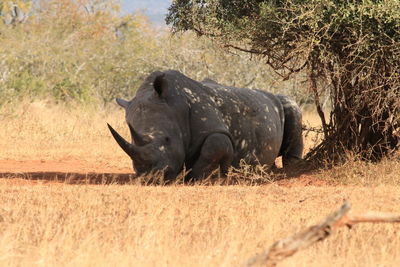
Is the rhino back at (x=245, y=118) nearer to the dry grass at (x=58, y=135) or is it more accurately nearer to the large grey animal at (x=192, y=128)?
the large grey animal at (x=192, y=128)

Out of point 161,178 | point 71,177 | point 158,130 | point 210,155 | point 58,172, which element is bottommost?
point 58,172

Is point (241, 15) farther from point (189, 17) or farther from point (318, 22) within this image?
point (318, 22)

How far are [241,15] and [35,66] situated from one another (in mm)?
18829

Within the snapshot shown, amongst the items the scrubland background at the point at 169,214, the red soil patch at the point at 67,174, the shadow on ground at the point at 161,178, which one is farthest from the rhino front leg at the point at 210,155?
the red soil patch at the point at 67,174

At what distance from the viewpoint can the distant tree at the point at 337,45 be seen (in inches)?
448

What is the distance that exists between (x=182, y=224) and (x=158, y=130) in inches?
156

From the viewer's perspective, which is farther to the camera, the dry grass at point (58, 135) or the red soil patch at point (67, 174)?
the dry grass at point (58, 135)

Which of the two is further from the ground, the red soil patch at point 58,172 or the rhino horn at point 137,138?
the rhino horn at point 137,138

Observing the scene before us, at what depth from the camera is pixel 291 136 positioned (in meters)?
15.9

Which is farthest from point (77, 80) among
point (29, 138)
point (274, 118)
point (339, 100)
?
point (339, 100)

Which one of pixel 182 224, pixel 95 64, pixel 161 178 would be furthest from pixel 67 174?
pixel 95 64

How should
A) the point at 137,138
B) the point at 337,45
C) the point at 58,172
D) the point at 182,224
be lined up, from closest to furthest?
the point at 182,224, the point at 137,138, the point at 337,45, the point at 58,172

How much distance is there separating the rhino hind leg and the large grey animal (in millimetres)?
1613

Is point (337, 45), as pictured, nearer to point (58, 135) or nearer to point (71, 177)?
point (71, 177)
